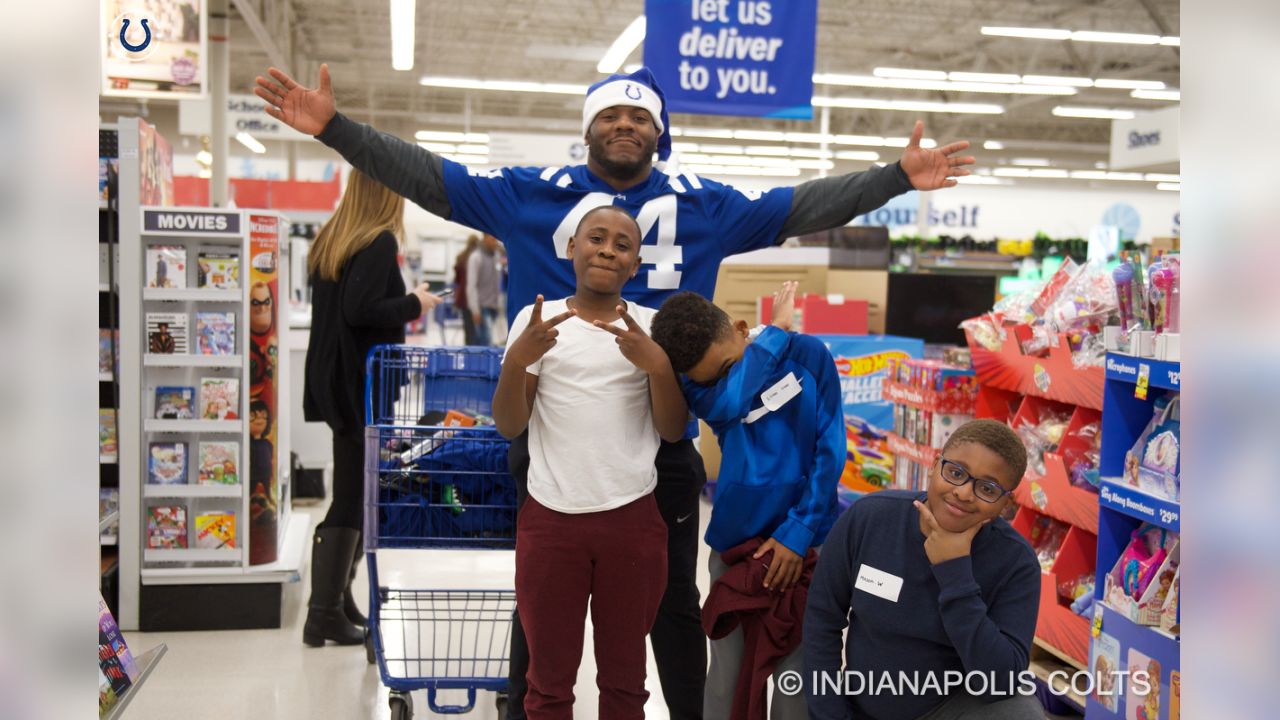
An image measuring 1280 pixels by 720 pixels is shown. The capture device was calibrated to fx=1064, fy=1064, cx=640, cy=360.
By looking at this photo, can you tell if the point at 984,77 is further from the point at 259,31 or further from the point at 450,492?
the point at 450,492

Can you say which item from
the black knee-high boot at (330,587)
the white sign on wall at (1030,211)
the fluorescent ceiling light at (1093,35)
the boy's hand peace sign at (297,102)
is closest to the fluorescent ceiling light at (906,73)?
the fluorescent ceiling light at (1093,35)

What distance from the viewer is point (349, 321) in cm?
374

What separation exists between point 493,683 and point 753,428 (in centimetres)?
123

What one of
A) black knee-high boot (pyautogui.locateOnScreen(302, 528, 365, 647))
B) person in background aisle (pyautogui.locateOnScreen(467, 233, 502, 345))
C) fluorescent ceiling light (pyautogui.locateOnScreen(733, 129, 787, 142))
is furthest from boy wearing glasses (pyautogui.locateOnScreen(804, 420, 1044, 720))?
fluorescent ceiling light (pyautogui.locateOnScreen(733, 129, 787, 142))

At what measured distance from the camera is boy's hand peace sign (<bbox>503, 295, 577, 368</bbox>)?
2113 mm

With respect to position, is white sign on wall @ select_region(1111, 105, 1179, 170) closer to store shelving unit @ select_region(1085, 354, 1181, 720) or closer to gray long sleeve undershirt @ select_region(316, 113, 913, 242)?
store shelving unit @ select_region(1085, 354, 1181, 720)

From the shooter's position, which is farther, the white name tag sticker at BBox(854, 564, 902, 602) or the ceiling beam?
the ceiling beam

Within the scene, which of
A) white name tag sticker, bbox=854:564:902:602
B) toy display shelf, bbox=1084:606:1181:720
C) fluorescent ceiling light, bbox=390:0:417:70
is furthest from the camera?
fluorescent ceiling light, bbox=390:0:417:70

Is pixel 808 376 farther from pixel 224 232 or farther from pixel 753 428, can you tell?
pixel 224 232

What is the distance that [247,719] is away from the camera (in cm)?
333

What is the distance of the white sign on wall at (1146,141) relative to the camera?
11.5m

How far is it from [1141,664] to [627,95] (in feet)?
6.83

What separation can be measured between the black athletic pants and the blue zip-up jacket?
0.10 m
